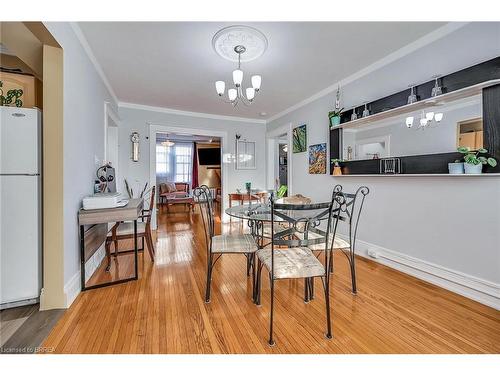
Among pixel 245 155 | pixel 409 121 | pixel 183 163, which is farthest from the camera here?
pixel 183 163

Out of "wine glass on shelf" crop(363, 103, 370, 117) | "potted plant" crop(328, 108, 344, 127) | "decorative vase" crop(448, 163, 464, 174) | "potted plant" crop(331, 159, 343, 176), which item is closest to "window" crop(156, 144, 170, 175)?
"potted plant" crop(328, 108, 344, 127)

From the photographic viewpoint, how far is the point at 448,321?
159 centimetres

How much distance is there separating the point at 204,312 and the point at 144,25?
8.45 feet

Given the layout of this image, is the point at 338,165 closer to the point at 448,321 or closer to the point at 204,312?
the point at 448,321

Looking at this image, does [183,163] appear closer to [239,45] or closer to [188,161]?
[188,161]

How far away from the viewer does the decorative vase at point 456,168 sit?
1.86 metres

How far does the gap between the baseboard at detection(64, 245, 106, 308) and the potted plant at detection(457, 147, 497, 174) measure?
11.4ft

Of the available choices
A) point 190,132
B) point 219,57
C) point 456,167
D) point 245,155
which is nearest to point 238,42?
point 219,57

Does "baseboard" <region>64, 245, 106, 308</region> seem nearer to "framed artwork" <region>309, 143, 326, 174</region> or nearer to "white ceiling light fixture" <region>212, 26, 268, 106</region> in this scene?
"white ceiling light fixture" <region>212, 26, 268, 106</region>

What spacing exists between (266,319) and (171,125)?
418cm

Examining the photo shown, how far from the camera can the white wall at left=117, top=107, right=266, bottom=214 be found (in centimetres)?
425

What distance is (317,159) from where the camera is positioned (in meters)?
3.76

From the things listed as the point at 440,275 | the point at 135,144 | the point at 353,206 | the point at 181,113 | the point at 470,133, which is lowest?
the point at 440,275
